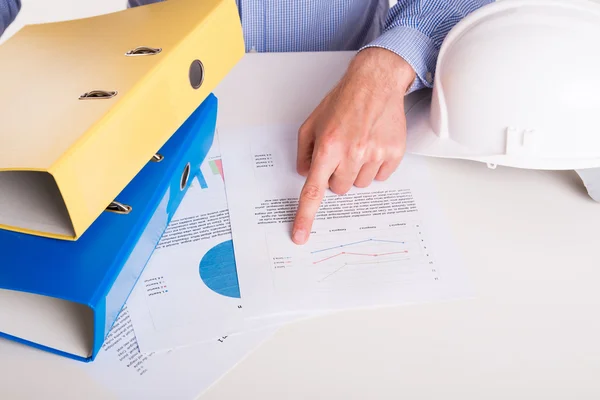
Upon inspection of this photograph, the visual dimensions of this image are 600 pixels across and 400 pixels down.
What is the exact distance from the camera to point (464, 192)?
2.58ft

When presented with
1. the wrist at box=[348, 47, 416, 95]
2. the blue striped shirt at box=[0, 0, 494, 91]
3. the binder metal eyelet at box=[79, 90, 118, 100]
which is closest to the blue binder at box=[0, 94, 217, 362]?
the binder metal eyelet at box=[79, 90, 118, 100]

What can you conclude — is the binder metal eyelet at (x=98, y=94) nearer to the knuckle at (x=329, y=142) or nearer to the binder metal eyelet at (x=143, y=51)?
the binder metal eyelet at (x=143, y=51)

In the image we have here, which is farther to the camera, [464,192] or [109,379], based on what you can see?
[464,192]

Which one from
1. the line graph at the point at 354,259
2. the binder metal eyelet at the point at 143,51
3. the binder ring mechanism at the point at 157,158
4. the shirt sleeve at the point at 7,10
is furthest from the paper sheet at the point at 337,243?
the shirt sleeve at the point at 7,10

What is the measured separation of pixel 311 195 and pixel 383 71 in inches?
10.4

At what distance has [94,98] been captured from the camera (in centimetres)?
56

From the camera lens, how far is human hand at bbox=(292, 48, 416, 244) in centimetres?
75

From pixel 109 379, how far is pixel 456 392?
332 mm

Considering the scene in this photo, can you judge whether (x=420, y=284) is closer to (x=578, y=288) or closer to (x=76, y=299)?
(x=578, y=288)

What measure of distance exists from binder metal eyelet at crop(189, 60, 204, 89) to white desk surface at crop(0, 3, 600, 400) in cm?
29

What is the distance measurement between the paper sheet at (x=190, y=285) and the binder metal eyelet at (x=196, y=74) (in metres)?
0.16

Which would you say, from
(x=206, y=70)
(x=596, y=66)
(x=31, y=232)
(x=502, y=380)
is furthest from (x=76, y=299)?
(x=596, y=66)

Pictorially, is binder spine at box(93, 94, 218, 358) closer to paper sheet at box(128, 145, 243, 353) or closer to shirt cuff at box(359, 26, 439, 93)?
paper sheet at box(128, 145, 243, 353)

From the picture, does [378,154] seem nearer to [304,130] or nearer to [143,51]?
[304,130]
